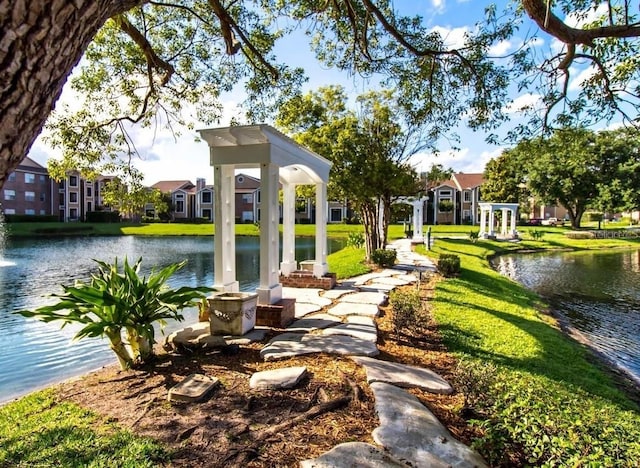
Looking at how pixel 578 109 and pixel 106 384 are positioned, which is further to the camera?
pixel 578 109

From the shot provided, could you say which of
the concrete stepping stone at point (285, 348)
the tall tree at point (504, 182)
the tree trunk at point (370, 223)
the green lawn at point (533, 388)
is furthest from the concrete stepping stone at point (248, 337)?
the tall tree at point (504, 182)

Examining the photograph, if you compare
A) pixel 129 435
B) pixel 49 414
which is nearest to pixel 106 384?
pixel 49 414

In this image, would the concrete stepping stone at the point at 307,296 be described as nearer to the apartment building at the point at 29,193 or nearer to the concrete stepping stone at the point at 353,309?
the concrete stepping stone at the point at 353,309

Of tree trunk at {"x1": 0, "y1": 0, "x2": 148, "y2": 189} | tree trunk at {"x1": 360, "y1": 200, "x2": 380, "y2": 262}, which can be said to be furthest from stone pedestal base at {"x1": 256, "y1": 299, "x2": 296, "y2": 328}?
tree trunk at {"x1": 360, "y1": 200, "x2": 380, "y2": 262}

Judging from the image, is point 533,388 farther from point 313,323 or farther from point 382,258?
point 382,258

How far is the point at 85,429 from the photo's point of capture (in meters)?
2.73

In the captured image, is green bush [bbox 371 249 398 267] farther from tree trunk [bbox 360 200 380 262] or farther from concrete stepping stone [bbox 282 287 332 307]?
concrete stepping stone [bbox 282 287 332 307]

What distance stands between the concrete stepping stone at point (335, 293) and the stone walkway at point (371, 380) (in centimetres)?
4

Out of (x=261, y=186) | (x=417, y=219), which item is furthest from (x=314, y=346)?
(x=417, y=219)

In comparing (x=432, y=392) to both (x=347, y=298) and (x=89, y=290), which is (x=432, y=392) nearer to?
(x=89, y=290)

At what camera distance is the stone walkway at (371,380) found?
2375 millimetres

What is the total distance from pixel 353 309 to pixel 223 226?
245cm

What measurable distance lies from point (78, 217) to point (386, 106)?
46.8 metres

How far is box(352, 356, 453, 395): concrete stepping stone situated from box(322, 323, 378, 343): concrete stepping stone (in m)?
0.80
